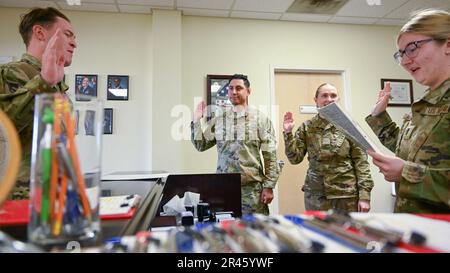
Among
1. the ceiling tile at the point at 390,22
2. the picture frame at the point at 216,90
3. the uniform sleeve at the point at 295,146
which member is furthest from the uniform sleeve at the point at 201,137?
the ceiling tile at the point at 390,22

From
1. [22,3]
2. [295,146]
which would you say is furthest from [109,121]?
[295,146]

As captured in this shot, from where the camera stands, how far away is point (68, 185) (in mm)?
335

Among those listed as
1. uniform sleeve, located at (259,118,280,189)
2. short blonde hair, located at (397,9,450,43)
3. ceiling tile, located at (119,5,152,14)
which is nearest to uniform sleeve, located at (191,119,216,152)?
uniform sleeve, located at (259,118,280,189)

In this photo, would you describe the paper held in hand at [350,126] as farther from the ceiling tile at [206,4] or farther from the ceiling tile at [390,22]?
the ceiling tile at [390,22]

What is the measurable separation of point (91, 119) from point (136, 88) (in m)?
2.27

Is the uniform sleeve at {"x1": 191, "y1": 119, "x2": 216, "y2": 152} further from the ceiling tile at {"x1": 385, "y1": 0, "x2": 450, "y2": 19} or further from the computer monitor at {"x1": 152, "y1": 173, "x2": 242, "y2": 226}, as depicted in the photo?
the ceiling tile at {"x1": 385, "y1": 0, "x2": 450, "y2": 19}

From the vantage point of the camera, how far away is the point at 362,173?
1.63 m

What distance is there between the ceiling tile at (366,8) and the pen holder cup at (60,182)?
288 centimetres

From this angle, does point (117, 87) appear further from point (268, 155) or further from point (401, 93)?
point (401, 93)

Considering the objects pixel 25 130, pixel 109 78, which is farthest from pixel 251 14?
pixel 25 130

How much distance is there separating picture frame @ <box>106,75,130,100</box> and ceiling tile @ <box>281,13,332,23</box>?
1.76 meters

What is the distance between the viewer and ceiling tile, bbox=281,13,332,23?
8.89ft

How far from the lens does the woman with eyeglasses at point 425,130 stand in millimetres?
687
